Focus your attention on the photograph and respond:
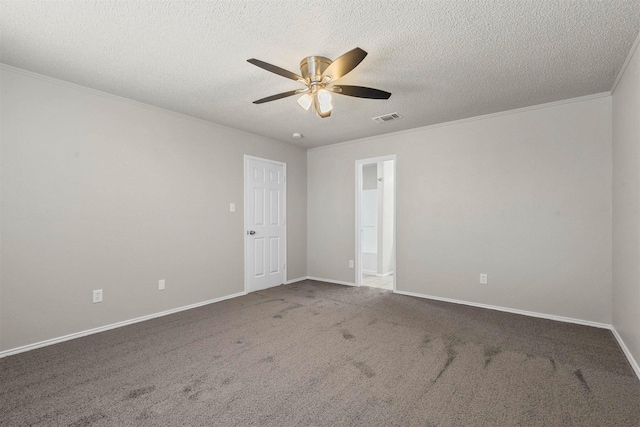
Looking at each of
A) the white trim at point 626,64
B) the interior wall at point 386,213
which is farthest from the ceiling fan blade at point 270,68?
the interior wall at point 386,213

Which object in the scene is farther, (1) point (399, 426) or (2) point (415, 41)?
(2) point (415, 41)

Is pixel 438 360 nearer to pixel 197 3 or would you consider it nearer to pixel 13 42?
pixel 197 3

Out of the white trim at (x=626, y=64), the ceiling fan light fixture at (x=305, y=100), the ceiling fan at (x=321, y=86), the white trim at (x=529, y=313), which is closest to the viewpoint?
the white trim at (x=626, y=64)

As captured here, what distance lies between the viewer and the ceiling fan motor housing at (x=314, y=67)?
2.52m

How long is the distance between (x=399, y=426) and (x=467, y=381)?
0.76 metres

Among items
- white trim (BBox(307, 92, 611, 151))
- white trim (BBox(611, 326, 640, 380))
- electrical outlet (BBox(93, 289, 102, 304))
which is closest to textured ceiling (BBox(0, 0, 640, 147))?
white trim (BBox(307, 92, 611, 151))

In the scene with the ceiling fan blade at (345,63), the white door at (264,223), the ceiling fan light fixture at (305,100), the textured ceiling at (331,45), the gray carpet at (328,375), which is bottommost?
the gray carpet at (328,375)

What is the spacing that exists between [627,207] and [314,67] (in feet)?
9.37

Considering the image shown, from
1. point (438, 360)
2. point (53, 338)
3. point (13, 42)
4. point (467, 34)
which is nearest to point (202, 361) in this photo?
point (53, 338)

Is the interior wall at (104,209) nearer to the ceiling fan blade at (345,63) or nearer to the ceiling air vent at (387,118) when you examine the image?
the ceiling air vent at (387,118)

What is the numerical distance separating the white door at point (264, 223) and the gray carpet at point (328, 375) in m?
1.38

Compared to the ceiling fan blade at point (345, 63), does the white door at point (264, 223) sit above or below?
below

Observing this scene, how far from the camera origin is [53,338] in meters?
2.94

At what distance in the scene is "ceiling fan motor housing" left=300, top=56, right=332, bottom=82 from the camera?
252cm
